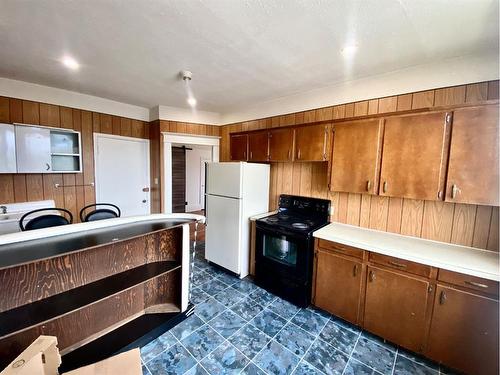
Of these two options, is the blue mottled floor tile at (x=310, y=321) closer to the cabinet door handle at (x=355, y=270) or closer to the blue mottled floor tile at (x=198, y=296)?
the cabinet door handle at (x=355, y=270)

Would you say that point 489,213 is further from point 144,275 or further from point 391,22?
point 144,275

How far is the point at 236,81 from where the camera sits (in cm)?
257

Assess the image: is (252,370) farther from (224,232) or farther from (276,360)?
(224,232)

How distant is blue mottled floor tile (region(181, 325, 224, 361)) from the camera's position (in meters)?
1.83

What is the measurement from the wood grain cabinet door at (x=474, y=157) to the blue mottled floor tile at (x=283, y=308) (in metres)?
1.80

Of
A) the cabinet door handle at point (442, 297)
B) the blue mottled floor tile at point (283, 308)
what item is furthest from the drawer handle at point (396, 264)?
the blue mottled floor tile at point (283, 308)

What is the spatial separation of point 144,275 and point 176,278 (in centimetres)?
41

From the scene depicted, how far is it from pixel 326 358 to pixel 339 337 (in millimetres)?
301

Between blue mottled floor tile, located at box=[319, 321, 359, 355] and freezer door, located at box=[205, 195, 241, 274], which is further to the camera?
freezer door, located at box=[205, 195, 241, 274]

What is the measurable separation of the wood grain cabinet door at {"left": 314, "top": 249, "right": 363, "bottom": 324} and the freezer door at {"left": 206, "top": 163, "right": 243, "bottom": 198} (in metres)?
1.28

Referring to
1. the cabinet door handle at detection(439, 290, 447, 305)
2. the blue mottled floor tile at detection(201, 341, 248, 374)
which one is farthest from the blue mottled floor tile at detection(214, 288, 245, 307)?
the cabinet door handle at detection(439, 290, 447, 305)

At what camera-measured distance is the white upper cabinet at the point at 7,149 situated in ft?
8.18

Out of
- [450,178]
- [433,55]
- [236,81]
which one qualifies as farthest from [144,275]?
[433,55]

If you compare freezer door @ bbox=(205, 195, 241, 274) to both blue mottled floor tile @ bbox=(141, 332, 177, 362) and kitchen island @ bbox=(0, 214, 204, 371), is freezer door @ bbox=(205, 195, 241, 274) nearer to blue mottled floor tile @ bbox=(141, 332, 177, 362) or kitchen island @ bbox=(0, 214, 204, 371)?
kitchen island @ bbox=(0, 214, 204, 371)
